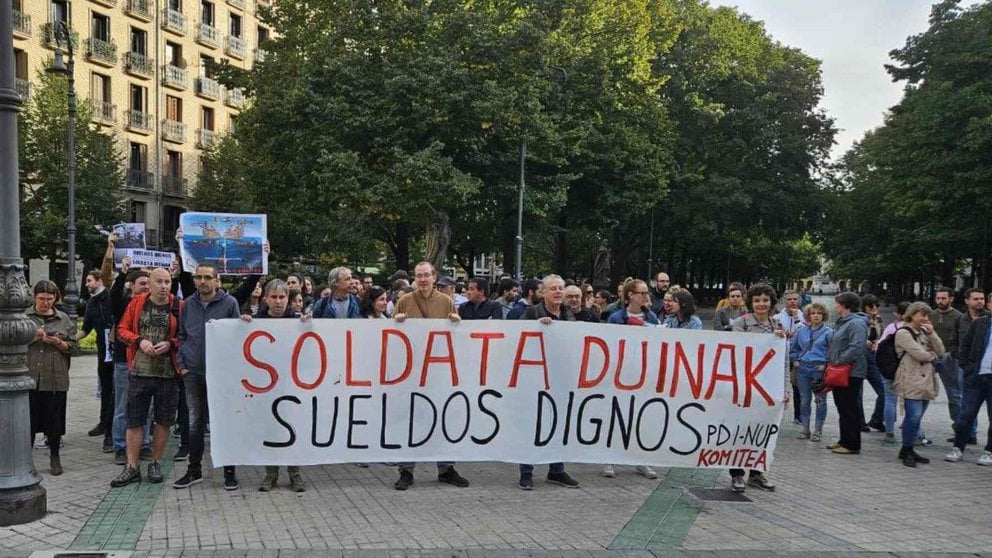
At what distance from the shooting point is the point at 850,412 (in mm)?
8164

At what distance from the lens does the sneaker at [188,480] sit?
6.25 meters

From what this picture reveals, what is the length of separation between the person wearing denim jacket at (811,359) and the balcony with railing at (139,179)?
4140 cm

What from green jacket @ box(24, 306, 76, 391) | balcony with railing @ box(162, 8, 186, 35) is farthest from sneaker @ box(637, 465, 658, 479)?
balcony with railing @ box(162, 8, 186, 35)

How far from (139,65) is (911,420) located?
44.4 metres

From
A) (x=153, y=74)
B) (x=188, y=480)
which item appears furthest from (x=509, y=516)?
(x=153, y=74)

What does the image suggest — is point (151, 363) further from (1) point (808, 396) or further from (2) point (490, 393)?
(1) point (808, 396)

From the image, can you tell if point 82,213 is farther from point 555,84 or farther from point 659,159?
point 659,159

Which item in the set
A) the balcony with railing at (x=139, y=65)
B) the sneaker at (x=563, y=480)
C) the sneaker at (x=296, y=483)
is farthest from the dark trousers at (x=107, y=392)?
the balcony with railing at (x=139, y=65)

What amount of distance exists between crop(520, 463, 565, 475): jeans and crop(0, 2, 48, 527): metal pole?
3.60 meters

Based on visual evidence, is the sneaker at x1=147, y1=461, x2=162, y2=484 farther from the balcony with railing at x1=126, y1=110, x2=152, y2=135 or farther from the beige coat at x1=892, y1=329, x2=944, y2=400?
the balcony with railing at x1=126, y1=110, x2=152, y2=135

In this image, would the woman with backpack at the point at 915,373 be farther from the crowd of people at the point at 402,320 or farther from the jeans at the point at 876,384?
the jeans at the point at 876,384

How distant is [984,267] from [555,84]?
18.2 m

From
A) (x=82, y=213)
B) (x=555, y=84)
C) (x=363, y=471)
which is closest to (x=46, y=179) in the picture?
(x=82, y=213)

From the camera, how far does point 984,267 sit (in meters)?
29.4
